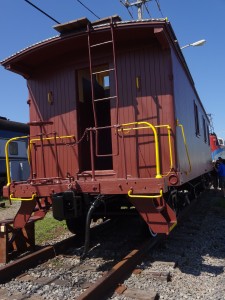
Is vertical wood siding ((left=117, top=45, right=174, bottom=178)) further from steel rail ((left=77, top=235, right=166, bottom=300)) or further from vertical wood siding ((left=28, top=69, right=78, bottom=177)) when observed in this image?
steel rail ((left=77, top=235, right=166, bottom=300))

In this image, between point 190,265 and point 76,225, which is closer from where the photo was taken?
point 190,265

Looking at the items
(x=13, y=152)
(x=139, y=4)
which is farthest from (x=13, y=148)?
(x=139, y=4)

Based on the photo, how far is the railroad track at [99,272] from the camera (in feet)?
14.6

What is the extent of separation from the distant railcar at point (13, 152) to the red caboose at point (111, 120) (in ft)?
34.8

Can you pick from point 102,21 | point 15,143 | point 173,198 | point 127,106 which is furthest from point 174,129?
point 15,143

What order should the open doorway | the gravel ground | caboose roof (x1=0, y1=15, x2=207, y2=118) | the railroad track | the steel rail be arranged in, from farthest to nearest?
Answer: the open doorway < caboose roof (x1=0, y1=15, x2=207, y2=118) < the gravel ground < the railroad track < the steel rail

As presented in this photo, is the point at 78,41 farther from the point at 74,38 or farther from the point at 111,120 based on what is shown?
the point at 111,120

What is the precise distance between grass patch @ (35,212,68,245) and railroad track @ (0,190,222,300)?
37.7 inches

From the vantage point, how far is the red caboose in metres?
5.61

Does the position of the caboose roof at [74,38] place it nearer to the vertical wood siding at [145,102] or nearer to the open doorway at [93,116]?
the vertical wood siding at [145,102]

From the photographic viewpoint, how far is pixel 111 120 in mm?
6285

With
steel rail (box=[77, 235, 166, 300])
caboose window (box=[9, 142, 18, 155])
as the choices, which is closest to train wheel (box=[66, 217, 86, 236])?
steel rail (box=[77, 235, 166, 300])

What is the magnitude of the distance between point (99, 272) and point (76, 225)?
2063 millimetres

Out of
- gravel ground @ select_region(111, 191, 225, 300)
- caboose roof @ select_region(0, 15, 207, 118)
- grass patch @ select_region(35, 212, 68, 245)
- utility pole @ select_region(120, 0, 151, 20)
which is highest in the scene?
utility pole @ select_region(120, 0, 151, 20)
